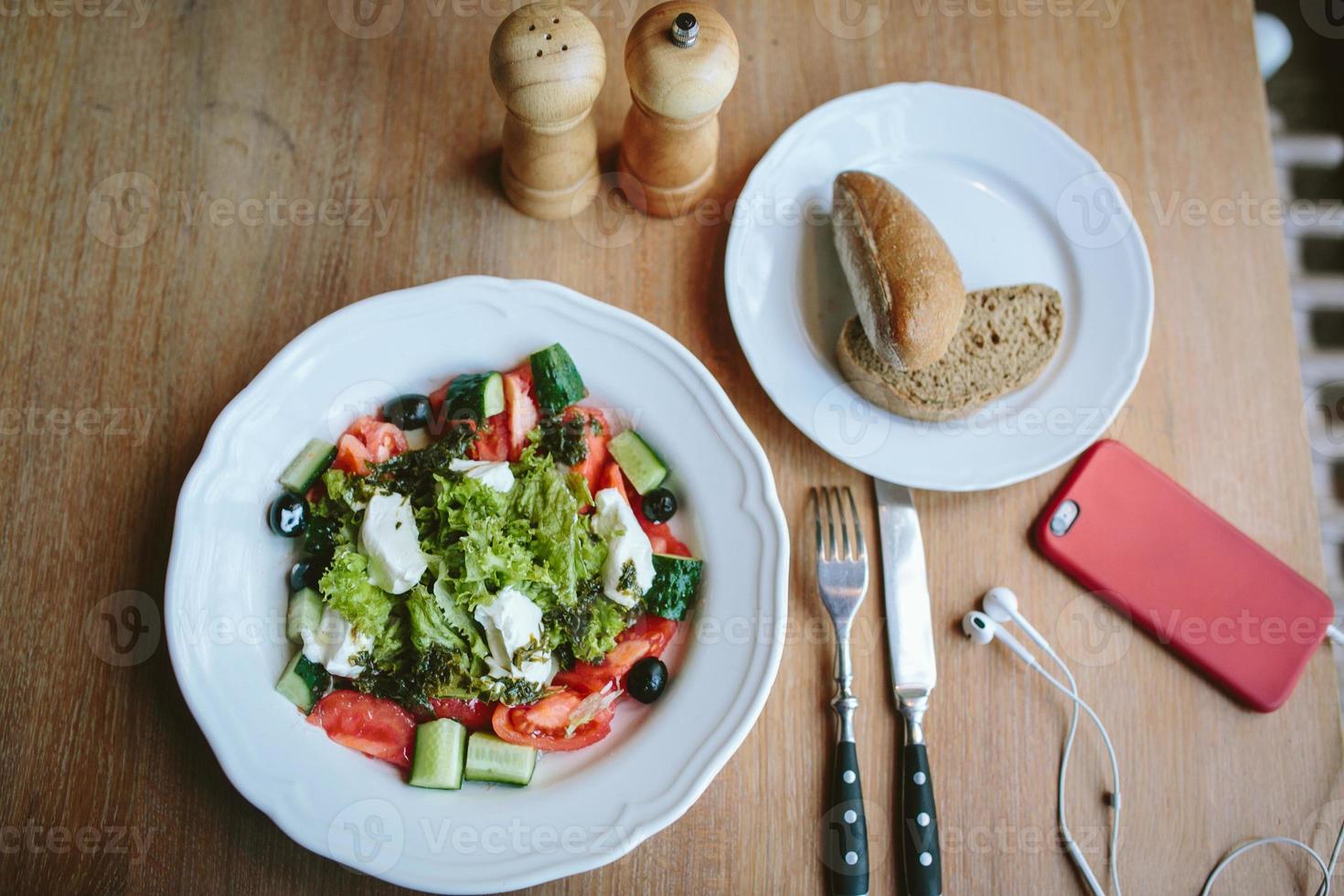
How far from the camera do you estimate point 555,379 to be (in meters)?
1.58

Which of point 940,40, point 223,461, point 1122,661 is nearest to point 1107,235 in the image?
point 940,40

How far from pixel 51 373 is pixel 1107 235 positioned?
226 centimetres

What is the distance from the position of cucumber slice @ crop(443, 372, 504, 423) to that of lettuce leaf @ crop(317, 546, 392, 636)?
312mm

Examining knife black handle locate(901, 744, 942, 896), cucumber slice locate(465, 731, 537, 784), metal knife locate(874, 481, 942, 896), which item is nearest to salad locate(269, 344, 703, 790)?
cucumber slice locate(465, 731, 537, 784)

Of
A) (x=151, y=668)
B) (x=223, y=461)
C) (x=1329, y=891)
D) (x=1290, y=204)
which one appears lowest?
(x=1329, y=891)

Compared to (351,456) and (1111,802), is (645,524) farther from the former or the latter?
(1111,802)

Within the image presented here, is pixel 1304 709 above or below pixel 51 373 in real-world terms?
below

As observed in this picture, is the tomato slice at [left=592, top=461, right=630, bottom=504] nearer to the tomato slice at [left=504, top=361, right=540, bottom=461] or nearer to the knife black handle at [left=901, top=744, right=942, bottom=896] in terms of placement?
the tomato slice at [left=504, top=361, right=540, bottom=461]

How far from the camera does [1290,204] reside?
2.55m

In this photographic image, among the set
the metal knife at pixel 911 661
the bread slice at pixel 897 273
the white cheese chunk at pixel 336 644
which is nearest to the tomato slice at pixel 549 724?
the white cheese chunk at pixel 336 644

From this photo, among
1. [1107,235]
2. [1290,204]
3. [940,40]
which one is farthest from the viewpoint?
[1290,204]

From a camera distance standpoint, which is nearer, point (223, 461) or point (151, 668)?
point (223, 461)

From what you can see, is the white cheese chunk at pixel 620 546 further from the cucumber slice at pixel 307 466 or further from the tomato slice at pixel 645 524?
the cucumber slice at pixel 307 466

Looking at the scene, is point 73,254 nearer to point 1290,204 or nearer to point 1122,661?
point 1122,661
